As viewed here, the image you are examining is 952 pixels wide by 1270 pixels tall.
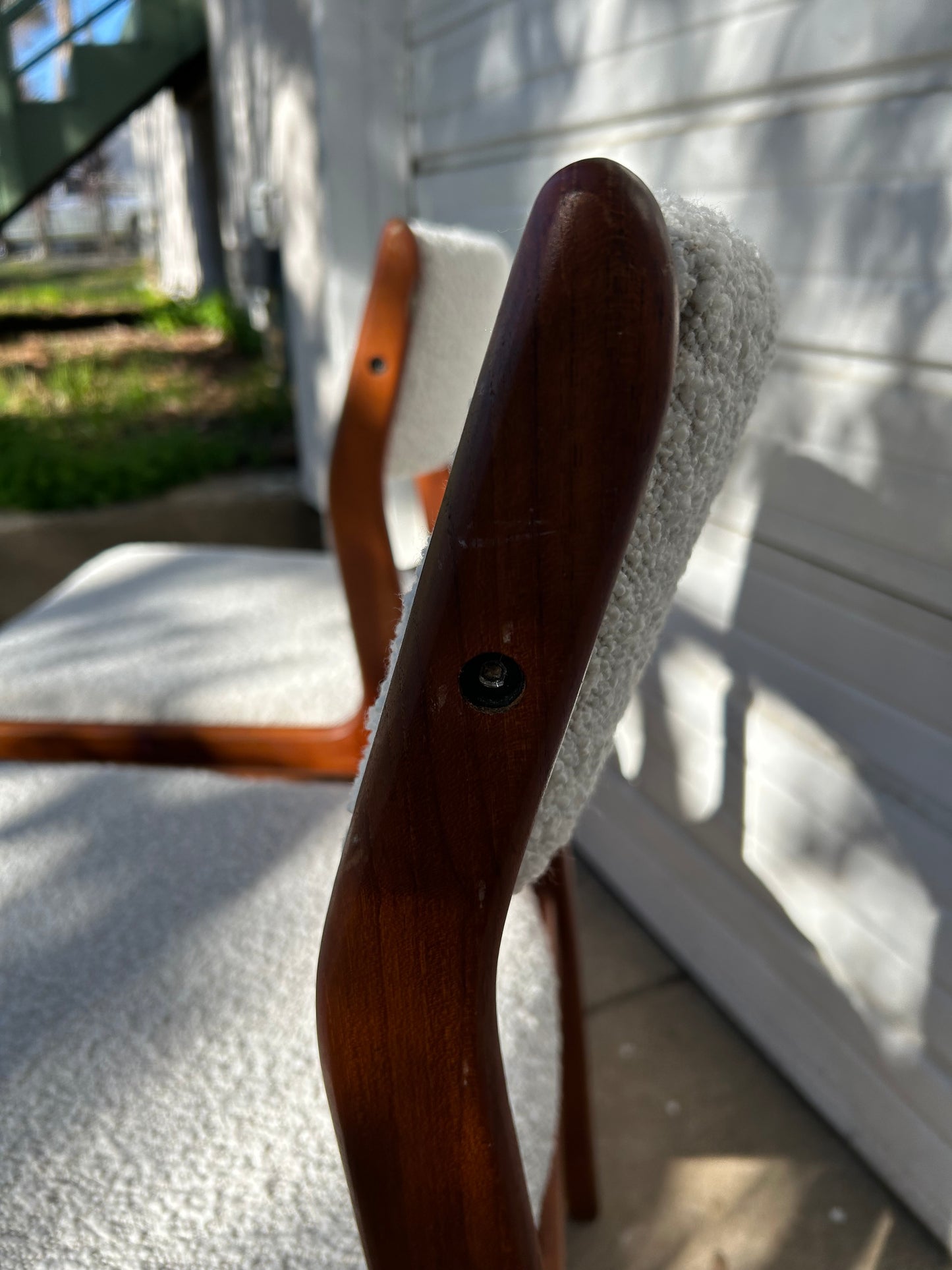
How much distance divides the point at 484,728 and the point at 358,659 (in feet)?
2.25

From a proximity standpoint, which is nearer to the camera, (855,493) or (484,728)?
(484,728)

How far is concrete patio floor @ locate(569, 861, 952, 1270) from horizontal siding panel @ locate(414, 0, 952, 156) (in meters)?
1.37

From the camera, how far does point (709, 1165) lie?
56.1 inches

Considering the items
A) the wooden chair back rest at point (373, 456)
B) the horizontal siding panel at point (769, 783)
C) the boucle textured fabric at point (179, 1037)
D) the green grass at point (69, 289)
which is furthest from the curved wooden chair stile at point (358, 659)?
the green grass at point (69, 289)

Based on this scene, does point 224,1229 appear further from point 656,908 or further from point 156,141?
point 156,141

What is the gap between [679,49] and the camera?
1.44 metres

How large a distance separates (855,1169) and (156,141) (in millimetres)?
12842

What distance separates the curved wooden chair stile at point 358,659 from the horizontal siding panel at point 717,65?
60 cm

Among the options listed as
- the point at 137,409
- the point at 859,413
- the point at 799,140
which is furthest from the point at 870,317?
the point at 137,409

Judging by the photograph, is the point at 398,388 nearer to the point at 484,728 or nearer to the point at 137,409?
the point at 484,728

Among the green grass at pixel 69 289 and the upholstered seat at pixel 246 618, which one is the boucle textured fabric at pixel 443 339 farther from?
the green grass at pixel 69 289

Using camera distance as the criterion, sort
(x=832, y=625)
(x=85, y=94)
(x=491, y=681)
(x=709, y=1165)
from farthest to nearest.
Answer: (x=85, y=94), (x=709, y=1165), (x=832, y=625), (x=491, y=681)

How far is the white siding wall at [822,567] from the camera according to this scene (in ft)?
3.72

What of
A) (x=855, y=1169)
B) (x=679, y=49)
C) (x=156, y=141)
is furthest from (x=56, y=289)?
(x=855, y=1169)
